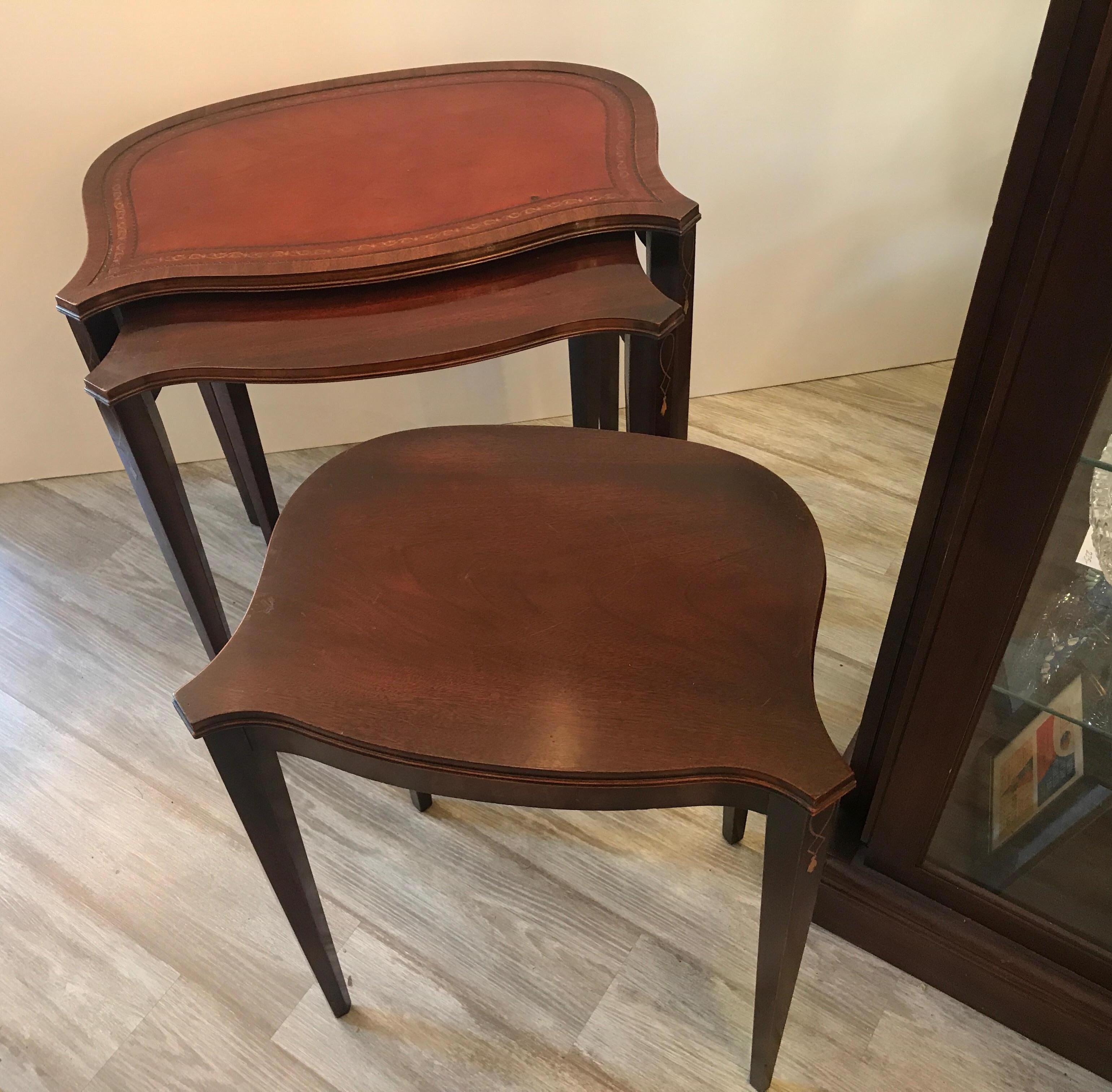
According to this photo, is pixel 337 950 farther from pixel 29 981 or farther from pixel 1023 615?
pixel 1023 615

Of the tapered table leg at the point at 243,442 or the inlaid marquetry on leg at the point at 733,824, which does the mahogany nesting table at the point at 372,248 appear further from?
the inlaid marquetry on leg at the point at 733,824

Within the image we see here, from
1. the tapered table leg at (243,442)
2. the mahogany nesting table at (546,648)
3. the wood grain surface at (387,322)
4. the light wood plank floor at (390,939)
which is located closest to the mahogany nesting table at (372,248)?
the wood grain surface at (387,322)

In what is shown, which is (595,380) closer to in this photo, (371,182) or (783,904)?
(371,182)

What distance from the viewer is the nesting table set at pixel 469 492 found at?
70cm

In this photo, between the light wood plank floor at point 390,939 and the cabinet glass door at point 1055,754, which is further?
the light wood plank floor at point 390,939

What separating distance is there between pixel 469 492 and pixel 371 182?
387mm

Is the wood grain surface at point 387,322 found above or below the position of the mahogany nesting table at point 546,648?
above

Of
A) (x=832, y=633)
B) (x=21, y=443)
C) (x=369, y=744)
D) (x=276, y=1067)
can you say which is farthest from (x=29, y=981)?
(x=832, y=633)

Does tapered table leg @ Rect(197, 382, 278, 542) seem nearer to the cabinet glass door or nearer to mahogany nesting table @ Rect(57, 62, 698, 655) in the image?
mahogany nesting table @ Rect(57, 62, 698, 655)

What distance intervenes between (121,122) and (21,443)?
629 mm

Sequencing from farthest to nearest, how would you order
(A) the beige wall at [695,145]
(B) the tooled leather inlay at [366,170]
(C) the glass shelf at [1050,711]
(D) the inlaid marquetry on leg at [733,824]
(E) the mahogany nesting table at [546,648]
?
(A) the beige wall at [695,145], (D) the inlaid marquetry on leg at [733,824], (B) the tooled leather inlay at [366,170], (C) the glass shelf at [1050,711], (E) the mahogany nesting table at [546,648]

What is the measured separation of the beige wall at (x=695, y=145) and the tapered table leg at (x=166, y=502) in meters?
0.54

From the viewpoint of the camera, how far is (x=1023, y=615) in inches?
30.8

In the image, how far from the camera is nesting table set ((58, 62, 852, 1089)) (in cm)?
70
